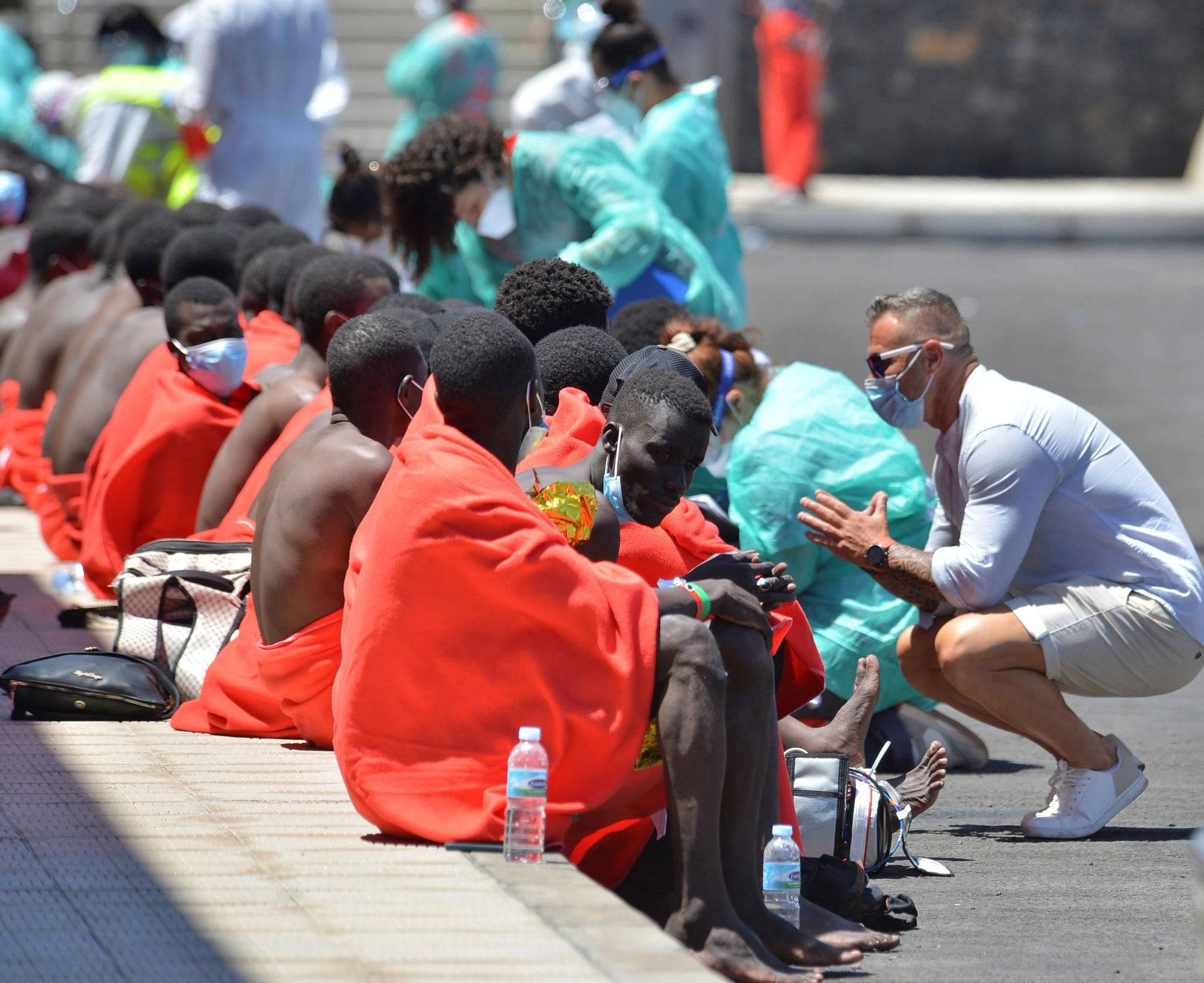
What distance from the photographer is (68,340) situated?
8.83 meters

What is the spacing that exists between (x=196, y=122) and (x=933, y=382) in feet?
23.8

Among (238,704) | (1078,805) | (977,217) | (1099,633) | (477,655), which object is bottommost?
(977,217)

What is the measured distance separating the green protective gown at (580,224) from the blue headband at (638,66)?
1.23m

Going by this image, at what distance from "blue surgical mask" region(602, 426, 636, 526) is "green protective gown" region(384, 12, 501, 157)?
829 cm

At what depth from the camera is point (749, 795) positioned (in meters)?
3.79

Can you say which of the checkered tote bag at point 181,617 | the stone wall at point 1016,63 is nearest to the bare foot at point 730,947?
the checkered tote bag at point 181,617

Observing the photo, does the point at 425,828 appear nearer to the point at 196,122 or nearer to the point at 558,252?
the point at 558,252

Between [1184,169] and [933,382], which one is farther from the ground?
[933,382]

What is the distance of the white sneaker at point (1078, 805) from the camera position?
5000 millimetres

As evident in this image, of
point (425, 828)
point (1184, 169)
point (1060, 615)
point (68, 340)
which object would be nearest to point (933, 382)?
point (1060, 615)

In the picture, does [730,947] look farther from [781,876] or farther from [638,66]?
[638,66]

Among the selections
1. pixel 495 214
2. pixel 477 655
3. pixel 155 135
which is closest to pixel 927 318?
pixel 477 655

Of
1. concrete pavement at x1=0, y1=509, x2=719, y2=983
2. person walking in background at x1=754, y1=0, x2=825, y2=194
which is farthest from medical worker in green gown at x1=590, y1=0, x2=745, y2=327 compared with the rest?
person walking in background at x1=754, y1=0, x2=825, y2=194

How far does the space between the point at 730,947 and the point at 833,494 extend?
A: 2.32 meters
